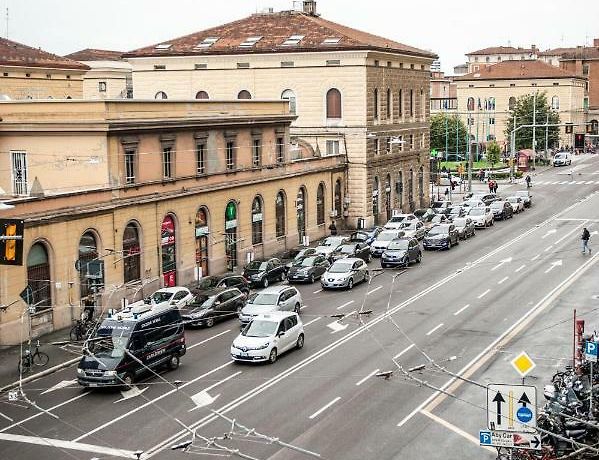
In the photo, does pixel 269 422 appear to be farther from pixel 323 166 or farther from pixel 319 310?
pixel 323 166

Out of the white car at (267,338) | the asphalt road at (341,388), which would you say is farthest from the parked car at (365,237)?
the white car at (267,338)

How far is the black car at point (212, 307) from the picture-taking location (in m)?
40.4

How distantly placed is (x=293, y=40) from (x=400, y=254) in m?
25.2

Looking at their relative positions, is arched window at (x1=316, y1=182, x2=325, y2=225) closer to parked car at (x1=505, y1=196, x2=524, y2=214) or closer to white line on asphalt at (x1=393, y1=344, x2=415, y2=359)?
parked car at (x1=505, y1=196, x2=524, y2=214)

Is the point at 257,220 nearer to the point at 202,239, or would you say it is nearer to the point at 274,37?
the point at 202,239

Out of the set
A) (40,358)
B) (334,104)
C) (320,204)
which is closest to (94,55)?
(334,104)

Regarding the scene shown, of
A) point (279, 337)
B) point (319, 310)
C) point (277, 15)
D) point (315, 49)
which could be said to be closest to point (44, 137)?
point (319, 310)

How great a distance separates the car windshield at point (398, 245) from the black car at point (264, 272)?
7.14 meters

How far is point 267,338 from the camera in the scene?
34.0 m

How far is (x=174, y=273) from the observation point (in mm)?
49500

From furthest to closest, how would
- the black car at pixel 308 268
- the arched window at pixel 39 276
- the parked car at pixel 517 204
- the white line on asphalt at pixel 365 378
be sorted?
1. the parked car at pixel 517 204
2. the black car at pixel 308 268
3. the arched window at pixel 39 276
4. the white line on asphalt at pixel 365 378

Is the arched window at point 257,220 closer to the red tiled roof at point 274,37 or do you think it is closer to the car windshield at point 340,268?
the car windshield at point 340,268

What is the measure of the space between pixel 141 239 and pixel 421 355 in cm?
1742

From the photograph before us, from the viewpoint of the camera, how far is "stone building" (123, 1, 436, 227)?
71438 millimetres
